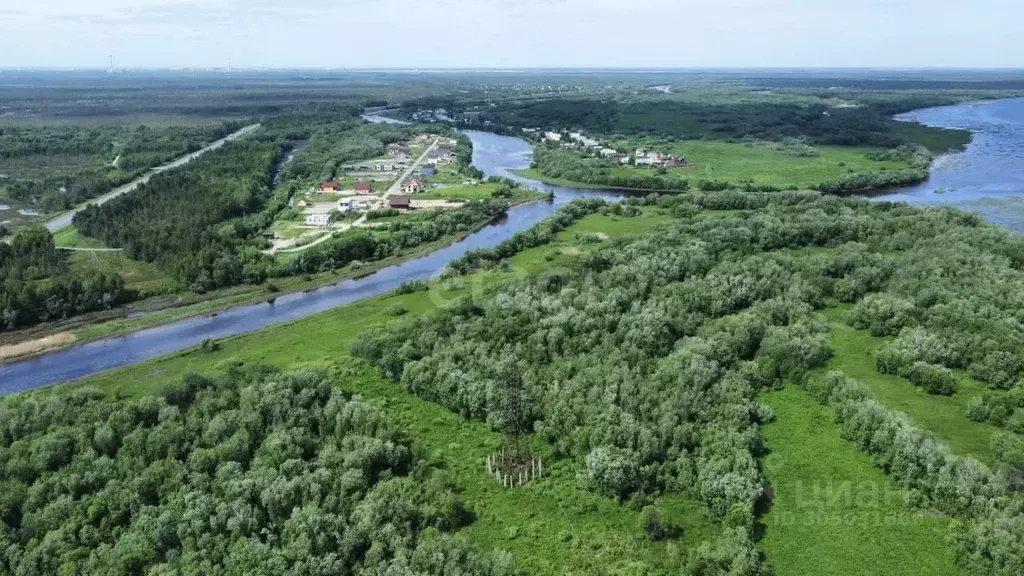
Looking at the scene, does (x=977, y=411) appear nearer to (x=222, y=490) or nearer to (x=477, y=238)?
(x=222, y=490)

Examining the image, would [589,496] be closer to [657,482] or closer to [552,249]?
[657,482]

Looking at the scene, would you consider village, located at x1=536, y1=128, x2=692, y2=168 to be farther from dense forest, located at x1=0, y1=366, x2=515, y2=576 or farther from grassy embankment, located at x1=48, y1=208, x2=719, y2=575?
dense forest, located at x1=0, y1=366, x2=515, y2=576

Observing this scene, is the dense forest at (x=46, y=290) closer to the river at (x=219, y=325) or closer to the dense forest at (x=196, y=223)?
the dense forest at (x=196, y=223)

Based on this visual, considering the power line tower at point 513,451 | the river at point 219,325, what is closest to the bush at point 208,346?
the river at point 219,325

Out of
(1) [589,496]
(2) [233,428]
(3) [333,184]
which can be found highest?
(3) [333,184]

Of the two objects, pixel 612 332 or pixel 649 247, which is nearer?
pixel 612 332

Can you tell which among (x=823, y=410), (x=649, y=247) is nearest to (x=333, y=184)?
(x=649, y=247)
